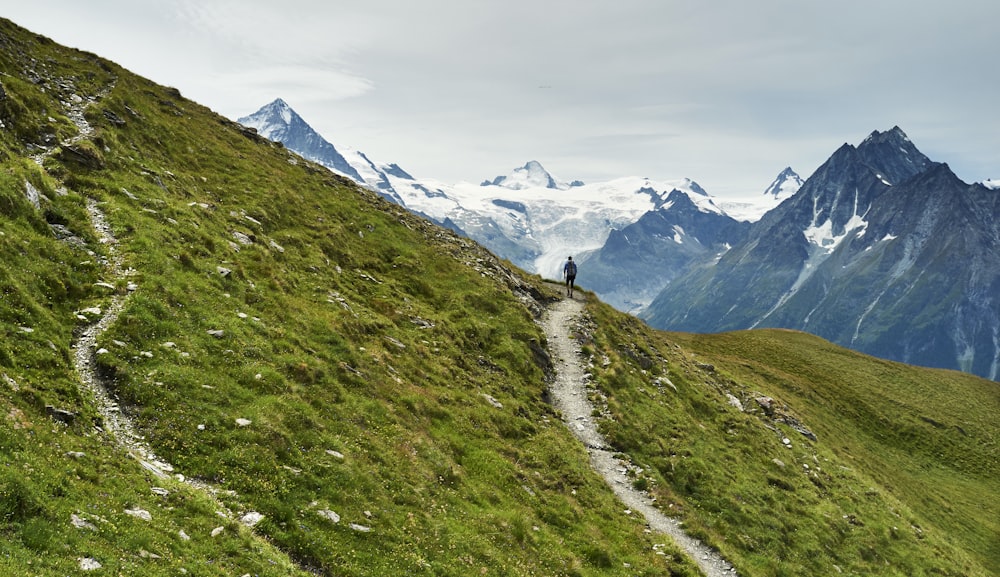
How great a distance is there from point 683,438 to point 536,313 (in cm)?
1923

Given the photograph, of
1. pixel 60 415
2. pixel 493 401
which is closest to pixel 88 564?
pixel 60 415

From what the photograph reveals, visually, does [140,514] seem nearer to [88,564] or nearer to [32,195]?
[88,564]

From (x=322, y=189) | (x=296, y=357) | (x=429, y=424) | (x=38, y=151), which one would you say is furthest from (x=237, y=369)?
(x=322, y=189)

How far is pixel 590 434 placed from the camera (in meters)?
37.4

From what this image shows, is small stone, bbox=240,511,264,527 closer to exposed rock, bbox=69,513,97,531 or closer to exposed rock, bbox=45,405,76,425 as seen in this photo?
exposed rock, bbox=69,513,97,531

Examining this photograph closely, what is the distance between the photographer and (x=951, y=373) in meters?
107

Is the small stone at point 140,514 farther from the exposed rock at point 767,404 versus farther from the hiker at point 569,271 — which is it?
the exposed rock at point 767,404

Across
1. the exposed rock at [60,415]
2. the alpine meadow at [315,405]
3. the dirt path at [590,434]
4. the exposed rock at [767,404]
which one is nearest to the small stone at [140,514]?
the alpine meadow at [315,405]

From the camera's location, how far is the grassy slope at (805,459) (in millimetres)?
34844

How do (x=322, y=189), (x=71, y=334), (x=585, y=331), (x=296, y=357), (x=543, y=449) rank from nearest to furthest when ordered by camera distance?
(x=71, y=334), (x=296, y=357), (x=543, y=449), (x=585, y=331), (x=322, y=189)

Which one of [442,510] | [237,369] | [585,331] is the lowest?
[442,510]

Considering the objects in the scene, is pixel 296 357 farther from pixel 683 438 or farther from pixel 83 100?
pixel 83 100

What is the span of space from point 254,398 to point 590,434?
75.4 feet

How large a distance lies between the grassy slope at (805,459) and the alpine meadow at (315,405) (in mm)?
279
